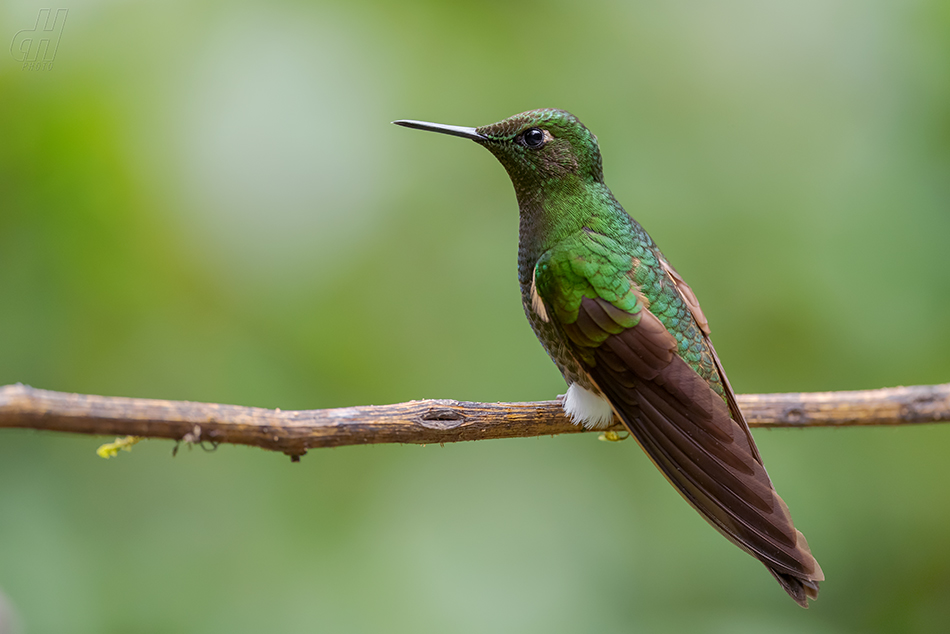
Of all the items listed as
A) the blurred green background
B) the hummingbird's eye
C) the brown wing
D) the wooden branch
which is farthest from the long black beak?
the blurred green background

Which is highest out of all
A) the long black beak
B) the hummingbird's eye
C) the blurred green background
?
the hummingbird's eye

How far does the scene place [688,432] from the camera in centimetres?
213

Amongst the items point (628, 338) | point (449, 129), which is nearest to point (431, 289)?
point (449, 129)

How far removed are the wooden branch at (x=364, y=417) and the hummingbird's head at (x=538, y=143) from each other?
0.79 metres

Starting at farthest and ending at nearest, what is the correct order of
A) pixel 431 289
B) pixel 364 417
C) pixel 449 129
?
1. pixel 431 289
2. pixel 449 129
3. pixel 364 417

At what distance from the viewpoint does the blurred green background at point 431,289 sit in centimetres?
321

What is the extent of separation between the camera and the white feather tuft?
2.34 m

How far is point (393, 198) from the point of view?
3768mm

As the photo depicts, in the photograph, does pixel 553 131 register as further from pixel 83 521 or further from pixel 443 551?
pixel 83 521

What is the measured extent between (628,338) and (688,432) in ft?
1.10

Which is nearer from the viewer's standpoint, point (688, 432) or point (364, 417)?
point (364, 417)

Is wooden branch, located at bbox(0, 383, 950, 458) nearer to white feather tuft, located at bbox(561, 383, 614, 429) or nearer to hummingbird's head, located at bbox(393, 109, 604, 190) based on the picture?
white feather tuft, located at bbox(561, 383, 614, 429)

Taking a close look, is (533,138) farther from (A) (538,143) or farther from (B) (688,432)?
(B) (688,432)

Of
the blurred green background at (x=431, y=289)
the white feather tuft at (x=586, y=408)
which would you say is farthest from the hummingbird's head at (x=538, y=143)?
the blurred green background at (x=431, y=289)
